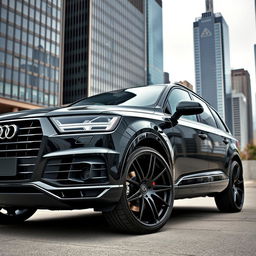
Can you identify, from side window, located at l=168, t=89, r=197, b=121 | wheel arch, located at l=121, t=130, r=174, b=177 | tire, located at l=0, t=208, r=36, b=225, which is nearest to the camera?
wheel arch, located at l=121, t=130, r=174, b=177

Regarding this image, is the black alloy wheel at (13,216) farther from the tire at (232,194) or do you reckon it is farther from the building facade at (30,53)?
the building facade at (30,53)

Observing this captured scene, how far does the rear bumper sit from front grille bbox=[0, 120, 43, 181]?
0.43ft

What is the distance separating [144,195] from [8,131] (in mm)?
1394

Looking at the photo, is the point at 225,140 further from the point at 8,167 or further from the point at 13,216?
the point at 8,167

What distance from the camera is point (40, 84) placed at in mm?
63750

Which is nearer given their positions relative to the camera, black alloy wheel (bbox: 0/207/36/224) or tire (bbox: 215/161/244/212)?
black alloy wheel (bbox: 0/207/36/224)

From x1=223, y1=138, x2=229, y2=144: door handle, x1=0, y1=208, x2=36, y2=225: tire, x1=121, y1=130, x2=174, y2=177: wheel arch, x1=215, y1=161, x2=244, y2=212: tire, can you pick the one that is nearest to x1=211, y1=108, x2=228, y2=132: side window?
x1=223, y1=138, x2=229, y2=144: door handle

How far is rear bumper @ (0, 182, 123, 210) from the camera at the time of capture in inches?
123

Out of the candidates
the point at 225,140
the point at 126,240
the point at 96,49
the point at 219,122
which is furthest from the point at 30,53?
the point at 126,240

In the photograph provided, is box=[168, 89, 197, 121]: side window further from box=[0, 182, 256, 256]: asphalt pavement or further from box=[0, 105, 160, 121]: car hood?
box=[0, 182, 256, 256]: asphalt pavement

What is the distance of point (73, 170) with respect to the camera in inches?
124

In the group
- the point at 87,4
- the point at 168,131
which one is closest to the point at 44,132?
the point at 168,131

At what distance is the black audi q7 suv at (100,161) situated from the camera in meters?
3.16

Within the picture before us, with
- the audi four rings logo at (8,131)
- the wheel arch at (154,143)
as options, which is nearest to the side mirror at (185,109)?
the wheel arch at (154,143)
